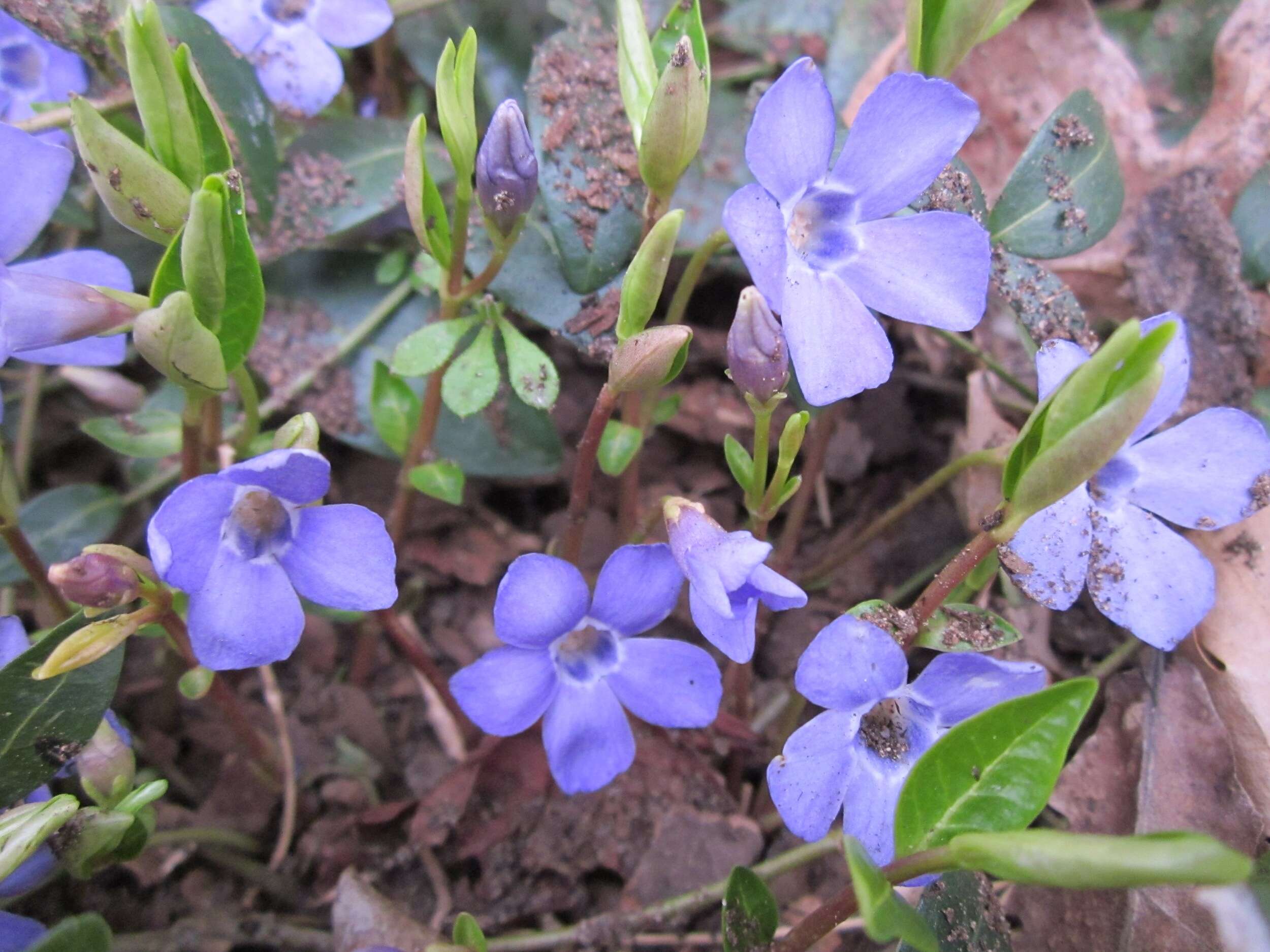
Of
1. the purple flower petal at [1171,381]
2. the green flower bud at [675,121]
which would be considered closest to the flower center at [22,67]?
the green flower bud at [675,121]

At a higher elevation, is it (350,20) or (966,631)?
(350,20)

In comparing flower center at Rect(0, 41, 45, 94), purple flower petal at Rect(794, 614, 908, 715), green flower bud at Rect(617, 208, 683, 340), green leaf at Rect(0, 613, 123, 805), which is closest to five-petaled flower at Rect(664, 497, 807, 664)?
purple flower petal at Rect(794, 614, 908, 715)

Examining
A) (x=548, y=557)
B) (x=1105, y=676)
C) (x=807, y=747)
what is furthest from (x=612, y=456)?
(x=1105, y=676)

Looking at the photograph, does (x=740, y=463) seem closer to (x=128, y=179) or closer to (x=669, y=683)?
(x=669, y=683)

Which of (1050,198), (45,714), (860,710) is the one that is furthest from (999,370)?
(45,714)

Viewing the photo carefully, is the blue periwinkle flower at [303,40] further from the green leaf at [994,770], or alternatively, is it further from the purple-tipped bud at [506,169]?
the green leaf at [994,770]

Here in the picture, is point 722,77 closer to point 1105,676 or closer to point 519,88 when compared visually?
point 519,88
